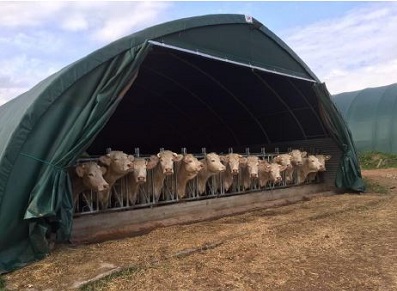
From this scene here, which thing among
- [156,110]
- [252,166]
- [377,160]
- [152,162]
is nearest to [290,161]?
[252,166]

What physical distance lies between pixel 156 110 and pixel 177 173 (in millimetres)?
8405

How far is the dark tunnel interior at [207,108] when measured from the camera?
13.9 meters

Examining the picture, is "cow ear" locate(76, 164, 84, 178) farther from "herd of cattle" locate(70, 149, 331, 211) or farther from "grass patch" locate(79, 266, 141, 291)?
"grass patch" locate(79, 266, 141, 291)

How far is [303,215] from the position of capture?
993 cm

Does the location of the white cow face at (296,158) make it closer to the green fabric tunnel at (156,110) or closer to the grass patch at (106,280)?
the green fabric tunnel at (156,110)

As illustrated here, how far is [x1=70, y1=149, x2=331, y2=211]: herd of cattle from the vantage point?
8773mm

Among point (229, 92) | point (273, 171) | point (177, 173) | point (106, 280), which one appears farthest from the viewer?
point (229, 92)

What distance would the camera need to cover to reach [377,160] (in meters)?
23.7

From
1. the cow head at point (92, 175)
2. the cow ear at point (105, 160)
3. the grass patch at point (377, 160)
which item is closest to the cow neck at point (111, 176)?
the cow ear at point (105, 160)

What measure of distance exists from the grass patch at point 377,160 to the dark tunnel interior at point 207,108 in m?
8.94

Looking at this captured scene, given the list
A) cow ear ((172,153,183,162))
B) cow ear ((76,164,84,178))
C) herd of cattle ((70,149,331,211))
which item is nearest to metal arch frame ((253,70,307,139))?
herd of cattle ((70,149,331,211))

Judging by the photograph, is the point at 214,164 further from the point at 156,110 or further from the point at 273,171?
the point at 156,110

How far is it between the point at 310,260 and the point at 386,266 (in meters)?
0.99

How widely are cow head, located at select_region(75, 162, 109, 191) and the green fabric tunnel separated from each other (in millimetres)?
885
